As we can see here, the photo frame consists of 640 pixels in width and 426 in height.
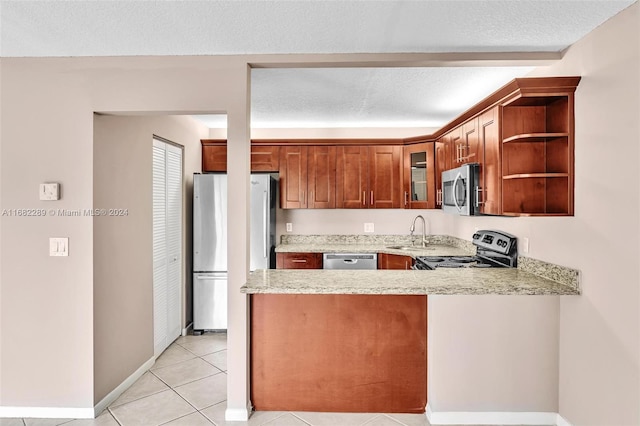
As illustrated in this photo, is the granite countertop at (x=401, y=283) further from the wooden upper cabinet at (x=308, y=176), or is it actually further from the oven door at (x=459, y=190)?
the wooden upper cabinet at (x=308, y=176)

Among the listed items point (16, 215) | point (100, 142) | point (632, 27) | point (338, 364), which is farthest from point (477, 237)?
point (16, 215)

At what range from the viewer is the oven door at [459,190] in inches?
124

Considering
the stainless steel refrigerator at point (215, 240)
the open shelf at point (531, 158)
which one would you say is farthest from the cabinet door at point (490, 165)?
the stainless steel refrigerator at point (215, 240)

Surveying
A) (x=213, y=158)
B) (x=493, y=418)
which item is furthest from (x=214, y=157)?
(x=493, y=418)

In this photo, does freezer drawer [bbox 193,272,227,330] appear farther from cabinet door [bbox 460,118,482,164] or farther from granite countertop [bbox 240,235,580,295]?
cabinet door [bbox 460,118,482,164]

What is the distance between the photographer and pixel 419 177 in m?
4.70

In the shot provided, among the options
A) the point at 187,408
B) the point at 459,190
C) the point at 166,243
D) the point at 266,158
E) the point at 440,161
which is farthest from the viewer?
the point at 266,158

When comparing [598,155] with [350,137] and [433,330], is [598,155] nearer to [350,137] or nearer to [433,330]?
[433,330]

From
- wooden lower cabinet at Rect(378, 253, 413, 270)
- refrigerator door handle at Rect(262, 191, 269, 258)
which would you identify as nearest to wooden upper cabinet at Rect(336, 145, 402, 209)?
wooden lower cabinet at Rect(378, 253, 413, 270)

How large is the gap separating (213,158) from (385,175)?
2031mm

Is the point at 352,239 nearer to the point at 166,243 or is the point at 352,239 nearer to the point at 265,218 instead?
the point at 265,218

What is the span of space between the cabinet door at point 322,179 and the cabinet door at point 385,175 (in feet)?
1.47

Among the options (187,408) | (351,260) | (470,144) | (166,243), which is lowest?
(187,408)

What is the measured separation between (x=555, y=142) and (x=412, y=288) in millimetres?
1322
